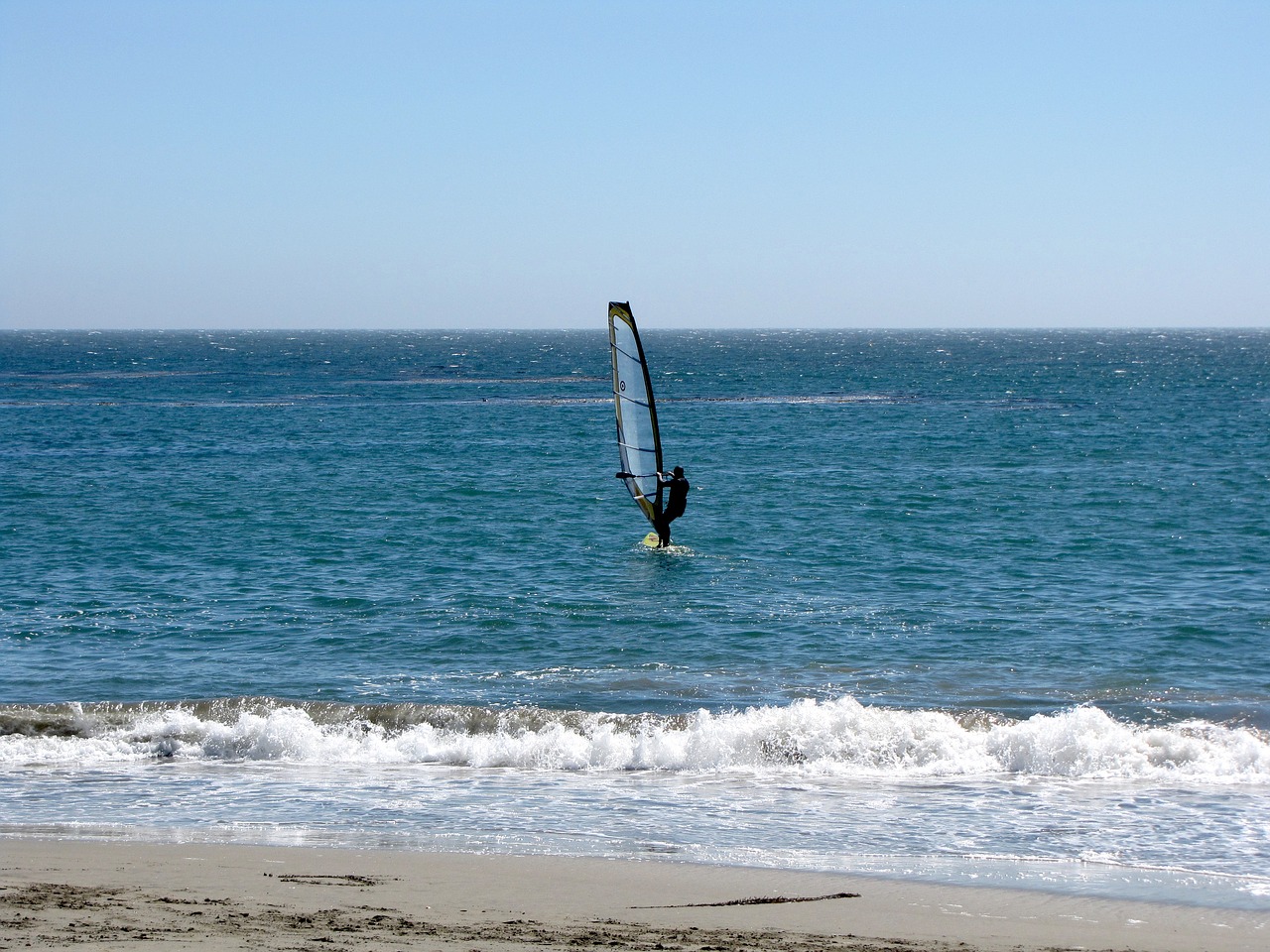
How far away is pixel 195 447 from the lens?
1861 inches

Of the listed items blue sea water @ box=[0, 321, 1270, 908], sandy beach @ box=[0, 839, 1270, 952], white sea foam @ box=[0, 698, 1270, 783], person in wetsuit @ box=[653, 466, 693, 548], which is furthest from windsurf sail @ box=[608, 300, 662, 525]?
sandy beach @ box=[0, 839, 1270, 952]

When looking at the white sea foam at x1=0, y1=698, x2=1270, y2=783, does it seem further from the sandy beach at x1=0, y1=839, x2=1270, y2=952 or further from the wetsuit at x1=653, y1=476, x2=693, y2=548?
the wetsuit at x1=653, y1=476, x2=693, y2=548

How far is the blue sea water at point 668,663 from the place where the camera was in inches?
445

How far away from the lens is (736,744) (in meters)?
13.8

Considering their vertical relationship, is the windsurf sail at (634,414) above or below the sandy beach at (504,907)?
above

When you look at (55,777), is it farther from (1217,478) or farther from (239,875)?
(1217,478)

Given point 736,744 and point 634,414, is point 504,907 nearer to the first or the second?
point 736,744

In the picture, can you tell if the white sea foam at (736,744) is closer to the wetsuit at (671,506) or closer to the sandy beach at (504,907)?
the sandy beach at (504,907)

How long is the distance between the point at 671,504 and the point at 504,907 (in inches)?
674

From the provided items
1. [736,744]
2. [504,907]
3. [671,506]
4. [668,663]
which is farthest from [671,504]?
[504,907]

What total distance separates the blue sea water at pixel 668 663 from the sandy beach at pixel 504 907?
1.80 ft

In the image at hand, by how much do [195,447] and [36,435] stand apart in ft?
29.0

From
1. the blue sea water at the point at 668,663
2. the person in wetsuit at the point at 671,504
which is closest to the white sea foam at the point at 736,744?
the blue sea water at the point at 668,663

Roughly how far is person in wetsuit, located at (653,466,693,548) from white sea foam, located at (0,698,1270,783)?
33.5ft
